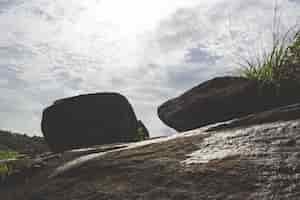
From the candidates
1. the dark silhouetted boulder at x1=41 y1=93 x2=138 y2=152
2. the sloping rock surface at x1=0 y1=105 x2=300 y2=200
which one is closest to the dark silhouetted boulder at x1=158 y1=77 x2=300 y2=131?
the dark silhouetted boulder at x1=41 y1=93 x2=138 y2=152

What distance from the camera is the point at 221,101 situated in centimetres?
702

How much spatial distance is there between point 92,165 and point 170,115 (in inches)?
150

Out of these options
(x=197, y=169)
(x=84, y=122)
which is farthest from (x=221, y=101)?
(x=84, y=122)

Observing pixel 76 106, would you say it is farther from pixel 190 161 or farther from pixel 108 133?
pixel 190 161

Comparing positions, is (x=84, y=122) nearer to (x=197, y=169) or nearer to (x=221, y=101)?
(x=221, y=101)

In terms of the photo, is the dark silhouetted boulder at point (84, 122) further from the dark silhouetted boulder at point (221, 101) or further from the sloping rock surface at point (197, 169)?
the sloping rock surface at point (197, 169)

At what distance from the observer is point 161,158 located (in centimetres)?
347

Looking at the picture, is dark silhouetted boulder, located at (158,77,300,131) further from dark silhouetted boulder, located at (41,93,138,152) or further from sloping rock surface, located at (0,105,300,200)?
sloping rock surface, located at (0,105,300,200)

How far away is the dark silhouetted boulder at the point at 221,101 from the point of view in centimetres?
673

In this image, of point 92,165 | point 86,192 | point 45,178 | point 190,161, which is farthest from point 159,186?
point 45,178

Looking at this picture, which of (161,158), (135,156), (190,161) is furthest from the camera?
(135,156)

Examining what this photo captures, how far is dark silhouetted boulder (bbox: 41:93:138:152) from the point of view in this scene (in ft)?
33.5

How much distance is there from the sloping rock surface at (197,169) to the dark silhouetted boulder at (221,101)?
2.96 metres

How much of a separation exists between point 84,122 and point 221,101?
4.42 m
